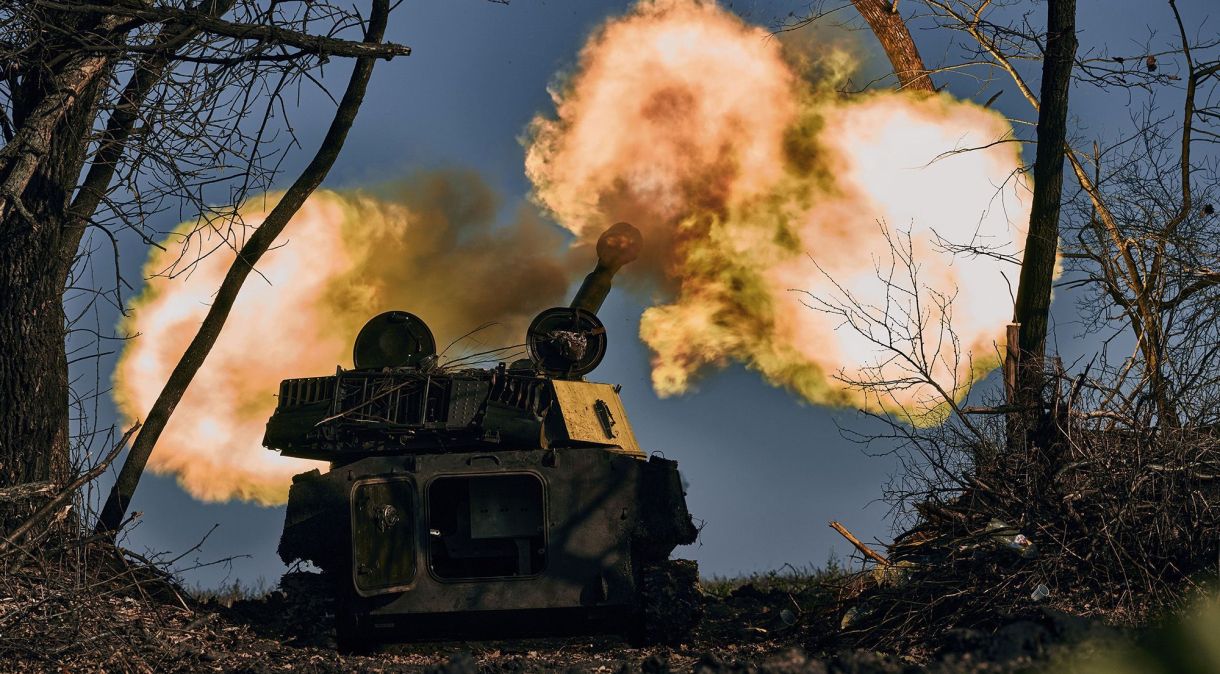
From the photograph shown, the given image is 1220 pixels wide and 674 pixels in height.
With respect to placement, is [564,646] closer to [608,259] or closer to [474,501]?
[474,501]

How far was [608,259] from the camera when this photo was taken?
13969mm

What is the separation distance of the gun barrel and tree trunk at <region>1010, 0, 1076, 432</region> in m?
4.18

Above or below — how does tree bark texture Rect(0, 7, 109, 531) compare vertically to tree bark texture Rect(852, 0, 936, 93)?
below

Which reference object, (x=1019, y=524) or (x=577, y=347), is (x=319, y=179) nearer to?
(x=577, y=347)

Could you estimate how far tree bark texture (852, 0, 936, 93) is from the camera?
47.2ft

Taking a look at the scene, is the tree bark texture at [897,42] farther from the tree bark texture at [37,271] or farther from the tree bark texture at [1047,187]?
the tree bark texture at [37,271]

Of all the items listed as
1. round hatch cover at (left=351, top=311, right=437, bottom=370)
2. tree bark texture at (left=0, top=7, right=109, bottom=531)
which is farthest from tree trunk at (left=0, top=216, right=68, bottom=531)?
round hatch cover at (left=351, top=311, right=437, bottom=370)

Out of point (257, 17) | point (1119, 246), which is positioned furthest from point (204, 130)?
point (1119, 246)

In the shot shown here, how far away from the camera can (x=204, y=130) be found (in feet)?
31.2

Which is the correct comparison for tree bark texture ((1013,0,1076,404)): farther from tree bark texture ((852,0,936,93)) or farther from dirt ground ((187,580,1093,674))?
dirt ground ((187,580,1093,674))

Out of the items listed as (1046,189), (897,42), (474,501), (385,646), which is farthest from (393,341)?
(897,42)

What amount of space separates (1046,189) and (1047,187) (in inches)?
0.8

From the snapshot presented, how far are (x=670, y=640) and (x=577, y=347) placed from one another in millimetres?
2745

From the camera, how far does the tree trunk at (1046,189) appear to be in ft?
38.2
